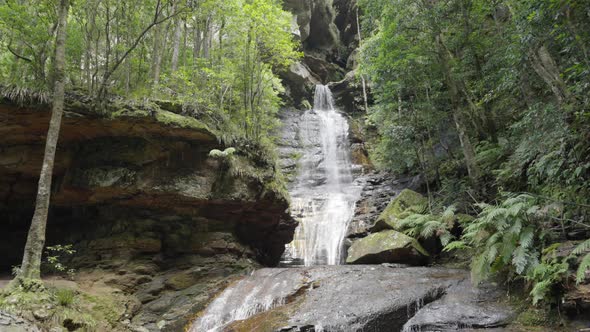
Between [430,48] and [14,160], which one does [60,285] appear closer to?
[14,160]

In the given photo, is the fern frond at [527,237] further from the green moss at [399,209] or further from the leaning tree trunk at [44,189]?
the leaning tree trunk at [44,189]

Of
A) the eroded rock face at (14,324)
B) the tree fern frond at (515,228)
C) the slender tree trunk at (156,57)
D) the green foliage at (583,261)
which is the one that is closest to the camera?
the green foliage at (583,261)

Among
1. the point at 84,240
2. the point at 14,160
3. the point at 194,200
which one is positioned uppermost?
the point at 14,160

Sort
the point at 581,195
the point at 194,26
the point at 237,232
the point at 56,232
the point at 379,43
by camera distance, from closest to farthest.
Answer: the point at 581,195 → the point at 56,232 → the point at 237,232 → the point at 379,43 → the point at 194,26

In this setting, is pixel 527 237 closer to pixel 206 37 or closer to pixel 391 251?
pixel 391 251

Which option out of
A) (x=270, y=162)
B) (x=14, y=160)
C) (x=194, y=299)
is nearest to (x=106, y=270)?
(x=194, y=299)

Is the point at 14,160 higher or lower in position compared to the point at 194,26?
lower

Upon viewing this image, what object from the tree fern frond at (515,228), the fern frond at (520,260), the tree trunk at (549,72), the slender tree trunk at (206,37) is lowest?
the fern frond at (520,260)

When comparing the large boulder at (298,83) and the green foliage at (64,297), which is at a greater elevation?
the large boulder at (298,83)

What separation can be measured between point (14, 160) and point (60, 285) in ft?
13.9

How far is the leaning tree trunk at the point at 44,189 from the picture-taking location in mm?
7211

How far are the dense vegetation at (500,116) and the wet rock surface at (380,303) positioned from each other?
0.73 m

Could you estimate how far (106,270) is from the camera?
983cm

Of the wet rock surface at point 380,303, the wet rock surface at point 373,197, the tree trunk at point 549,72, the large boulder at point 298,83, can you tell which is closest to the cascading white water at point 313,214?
the wet rock surface at point 380,303
